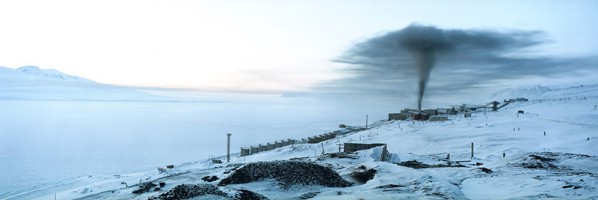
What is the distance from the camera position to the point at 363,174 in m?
17.2

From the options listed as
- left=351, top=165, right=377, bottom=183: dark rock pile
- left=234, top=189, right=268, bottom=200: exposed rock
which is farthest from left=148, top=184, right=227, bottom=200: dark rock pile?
left=351, top=165, right=377, bottom=183: dark rock pile

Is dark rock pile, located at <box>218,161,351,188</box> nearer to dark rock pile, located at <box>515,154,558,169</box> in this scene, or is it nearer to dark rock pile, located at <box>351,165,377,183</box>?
dark rock pile, located at <box>351,165,377,183</box>

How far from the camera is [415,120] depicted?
5181cm

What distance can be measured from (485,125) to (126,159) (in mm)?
34936

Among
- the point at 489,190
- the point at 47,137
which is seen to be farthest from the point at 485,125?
the point at 47,137

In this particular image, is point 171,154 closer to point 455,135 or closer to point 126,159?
point 126,159

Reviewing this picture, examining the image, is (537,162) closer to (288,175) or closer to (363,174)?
(363,174)

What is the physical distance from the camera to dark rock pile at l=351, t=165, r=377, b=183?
54.5ft

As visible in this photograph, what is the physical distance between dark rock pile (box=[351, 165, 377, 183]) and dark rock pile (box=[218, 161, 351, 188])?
116cm

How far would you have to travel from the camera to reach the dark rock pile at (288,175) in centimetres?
1486

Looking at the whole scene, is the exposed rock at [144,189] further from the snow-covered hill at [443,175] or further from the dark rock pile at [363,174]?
the dark rock pile at [363,174]

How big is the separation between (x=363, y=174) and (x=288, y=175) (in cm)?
379

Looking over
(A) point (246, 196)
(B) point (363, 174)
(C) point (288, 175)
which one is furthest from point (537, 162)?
(A) point (246, 196)

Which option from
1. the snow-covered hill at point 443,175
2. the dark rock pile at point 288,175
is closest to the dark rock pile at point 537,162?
the snow-covered hill at point 443,175
